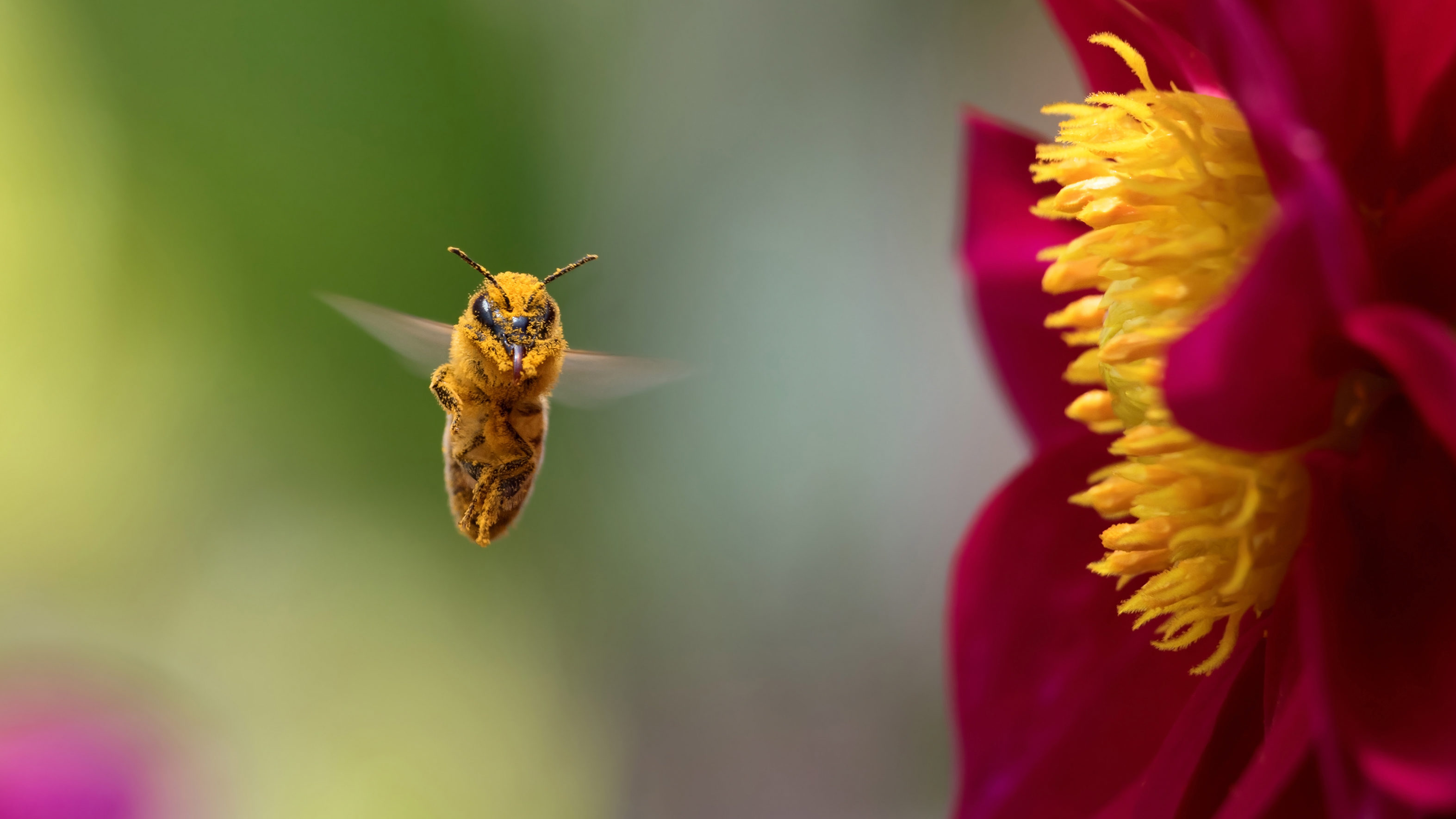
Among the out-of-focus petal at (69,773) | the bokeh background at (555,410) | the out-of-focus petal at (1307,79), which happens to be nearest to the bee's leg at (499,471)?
the out-of-focus petal at (1307,79)

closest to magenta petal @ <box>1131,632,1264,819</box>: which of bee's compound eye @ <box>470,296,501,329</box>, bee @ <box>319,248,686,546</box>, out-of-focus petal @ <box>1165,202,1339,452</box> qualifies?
out-of-focus petal @ <box>1165,202,1339,452</box>

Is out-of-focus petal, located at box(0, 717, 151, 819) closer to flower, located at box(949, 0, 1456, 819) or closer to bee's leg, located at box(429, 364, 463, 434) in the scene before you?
bee's leg, located at box(429, 364, 463, 434)

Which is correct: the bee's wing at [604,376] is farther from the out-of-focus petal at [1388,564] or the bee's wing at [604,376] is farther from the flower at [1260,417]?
the out-of-focus petal at [1388,564]

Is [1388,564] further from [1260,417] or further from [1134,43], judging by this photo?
[1134,43]

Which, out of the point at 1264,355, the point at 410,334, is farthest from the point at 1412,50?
the point at 410,334

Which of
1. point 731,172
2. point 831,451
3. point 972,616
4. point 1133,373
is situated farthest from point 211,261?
point 1133,373
